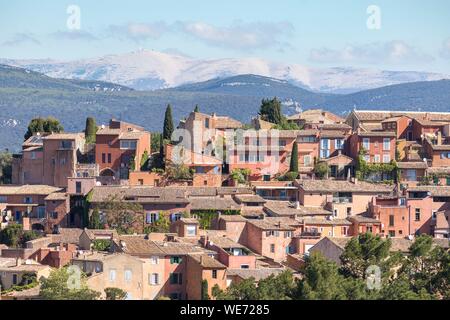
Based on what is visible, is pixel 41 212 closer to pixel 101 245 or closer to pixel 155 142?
pixel 101 245

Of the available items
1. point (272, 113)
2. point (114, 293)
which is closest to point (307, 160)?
point (272, 113)

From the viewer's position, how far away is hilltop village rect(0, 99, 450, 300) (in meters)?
46.7

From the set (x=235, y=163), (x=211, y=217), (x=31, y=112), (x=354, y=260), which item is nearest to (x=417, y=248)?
(x=354, y=260)

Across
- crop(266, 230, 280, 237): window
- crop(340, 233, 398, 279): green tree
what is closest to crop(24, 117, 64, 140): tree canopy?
crop(266, 230, 280, 237): window

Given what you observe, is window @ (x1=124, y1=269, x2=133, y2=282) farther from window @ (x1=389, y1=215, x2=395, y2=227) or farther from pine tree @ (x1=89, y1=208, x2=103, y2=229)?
window @ (x1=389, y1=215, x2=395, y2=227)

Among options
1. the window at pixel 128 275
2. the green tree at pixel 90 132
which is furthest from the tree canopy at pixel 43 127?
the window at pixel 128 275

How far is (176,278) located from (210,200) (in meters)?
8.99

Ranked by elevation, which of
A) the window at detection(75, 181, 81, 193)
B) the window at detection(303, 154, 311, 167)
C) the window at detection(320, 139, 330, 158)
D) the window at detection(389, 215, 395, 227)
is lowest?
the window at detection(389, 215, 395, 227)

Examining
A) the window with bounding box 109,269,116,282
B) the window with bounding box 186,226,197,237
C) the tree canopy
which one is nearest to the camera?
the window with bounding box 109,269,116,282

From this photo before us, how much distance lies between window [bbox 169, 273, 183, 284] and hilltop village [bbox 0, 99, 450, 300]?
0.15 ft

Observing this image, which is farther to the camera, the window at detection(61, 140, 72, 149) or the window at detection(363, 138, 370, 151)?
the window at detection(363, 138, 370, 151)

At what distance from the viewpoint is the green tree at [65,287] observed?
41688 mm

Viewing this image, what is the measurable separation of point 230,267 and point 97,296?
18.8 ft

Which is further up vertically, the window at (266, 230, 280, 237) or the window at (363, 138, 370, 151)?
the window at (363, 138, 370, 151)
